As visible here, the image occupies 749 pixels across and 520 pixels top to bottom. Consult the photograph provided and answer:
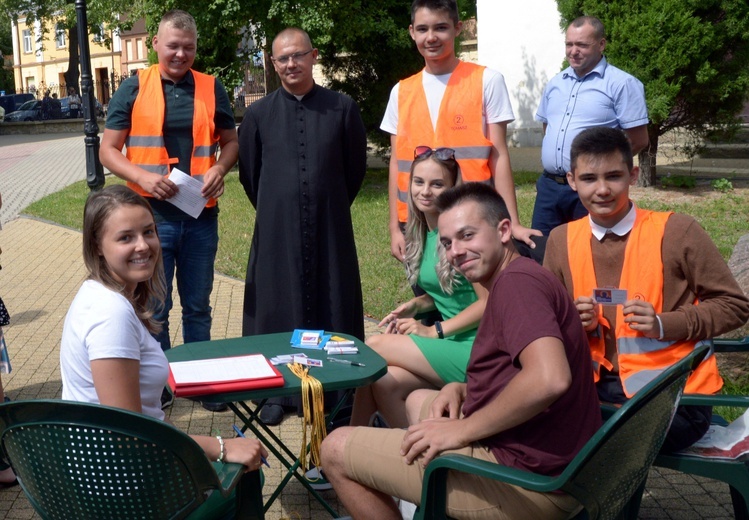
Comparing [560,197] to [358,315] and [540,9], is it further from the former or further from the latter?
[540,9]

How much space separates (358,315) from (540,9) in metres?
15.2

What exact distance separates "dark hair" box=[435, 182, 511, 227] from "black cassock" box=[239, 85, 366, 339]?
1923 mm

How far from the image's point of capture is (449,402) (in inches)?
125

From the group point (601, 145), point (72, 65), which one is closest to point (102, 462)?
point (601, 145)

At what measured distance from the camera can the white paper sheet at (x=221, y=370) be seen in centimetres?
309

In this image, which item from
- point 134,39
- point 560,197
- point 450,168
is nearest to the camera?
point 450,168

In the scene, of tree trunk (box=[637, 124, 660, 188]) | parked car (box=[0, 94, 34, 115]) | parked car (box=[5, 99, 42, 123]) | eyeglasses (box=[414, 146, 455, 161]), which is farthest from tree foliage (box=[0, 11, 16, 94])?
eyeglasses (box=[414, 146, 455, 161])

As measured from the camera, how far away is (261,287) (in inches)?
197

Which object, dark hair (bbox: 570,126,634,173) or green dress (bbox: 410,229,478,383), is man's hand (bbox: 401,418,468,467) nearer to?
green dress (bbox: 410,229,478,383)

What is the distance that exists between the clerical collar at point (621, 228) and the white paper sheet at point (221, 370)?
1409mm

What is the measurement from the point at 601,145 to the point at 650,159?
9.48 m

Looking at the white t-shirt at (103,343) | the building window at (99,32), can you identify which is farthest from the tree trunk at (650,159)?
the building window at (99,32)

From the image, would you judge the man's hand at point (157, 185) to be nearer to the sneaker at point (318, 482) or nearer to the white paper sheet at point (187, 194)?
the white paper sheet at point (187, 194)

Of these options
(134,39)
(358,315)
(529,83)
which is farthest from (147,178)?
(134,39)
